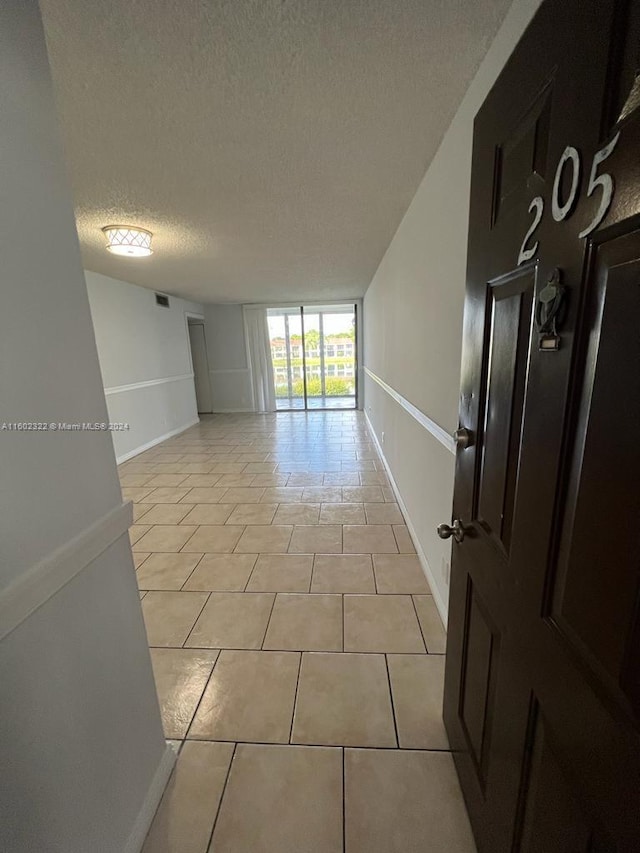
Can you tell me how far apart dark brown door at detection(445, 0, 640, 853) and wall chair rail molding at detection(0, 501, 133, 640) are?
1.00 metres

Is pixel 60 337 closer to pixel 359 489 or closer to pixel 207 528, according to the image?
pixel 207 528

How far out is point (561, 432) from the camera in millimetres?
534

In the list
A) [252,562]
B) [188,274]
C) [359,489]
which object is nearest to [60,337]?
[252,562]

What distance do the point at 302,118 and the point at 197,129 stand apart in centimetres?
48

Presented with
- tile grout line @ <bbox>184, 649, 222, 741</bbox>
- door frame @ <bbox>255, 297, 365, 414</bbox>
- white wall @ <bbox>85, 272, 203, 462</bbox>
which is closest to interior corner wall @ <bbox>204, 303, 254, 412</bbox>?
door frame @ <bbox>255, 297, 365, 414</bbox>

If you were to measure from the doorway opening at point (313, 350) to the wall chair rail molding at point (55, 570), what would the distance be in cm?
673

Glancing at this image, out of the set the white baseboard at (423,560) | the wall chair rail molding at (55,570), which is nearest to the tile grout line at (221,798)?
the wall chair rail molding at (55,570)

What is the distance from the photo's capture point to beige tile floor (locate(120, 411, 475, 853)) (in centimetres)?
103

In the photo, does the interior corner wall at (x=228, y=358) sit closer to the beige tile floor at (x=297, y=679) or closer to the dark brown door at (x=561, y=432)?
the beige tile floor at (x=297, y=679)

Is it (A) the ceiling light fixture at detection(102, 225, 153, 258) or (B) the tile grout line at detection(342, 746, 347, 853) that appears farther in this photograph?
(A) the ceiling light fixture at detection(102, 225, 153, 258)

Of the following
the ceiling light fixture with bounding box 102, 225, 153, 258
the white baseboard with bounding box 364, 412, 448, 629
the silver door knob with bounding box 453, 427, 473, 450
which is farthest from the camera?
the ceiling light fixture with bounding box 102, 225, 153, 258

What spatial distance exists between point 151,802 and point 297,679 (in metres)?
0.61

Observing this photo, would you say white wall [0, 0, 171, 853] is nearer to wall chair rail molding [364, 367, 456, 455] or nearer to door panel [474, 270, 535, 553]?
door panel [474, 270, 535, 553]

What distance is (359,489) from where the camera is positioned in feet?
11.2
